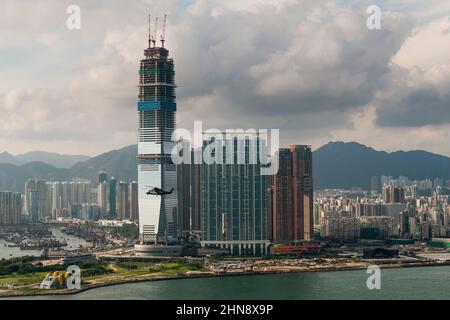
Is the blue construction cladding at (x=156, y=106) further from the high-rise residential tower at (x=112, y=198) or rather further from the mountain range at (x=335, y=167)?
the mountain range at (x=335, y=167)

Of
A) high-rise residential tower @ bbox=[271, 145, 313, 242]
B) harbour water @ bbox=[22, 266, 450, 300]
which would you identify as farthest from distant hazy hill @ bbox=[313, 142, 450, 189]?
harbour water @ bbox=[22, 266, 450, 300]

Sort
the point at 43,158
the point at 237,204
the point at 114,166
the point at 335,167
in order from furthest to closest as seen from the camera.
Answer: the point at 43,158 → the point at 335,167 → the point at 114,166 → the point at 237,204

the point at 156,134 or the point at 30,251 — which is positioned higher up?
the point at 156,134

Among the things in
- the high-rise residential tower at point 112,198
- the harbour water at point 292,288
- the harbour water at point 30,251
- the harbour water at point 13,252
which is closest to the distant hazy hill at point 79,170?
the high-rise residential tower at point 112,198

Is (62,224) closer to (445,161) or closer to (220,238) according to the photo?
(220,238)

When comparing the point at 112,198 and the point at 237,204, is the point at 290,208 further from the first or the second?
the point at 112,198

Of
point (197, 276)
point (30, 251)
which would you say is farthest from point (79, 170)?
point (197, 276)
